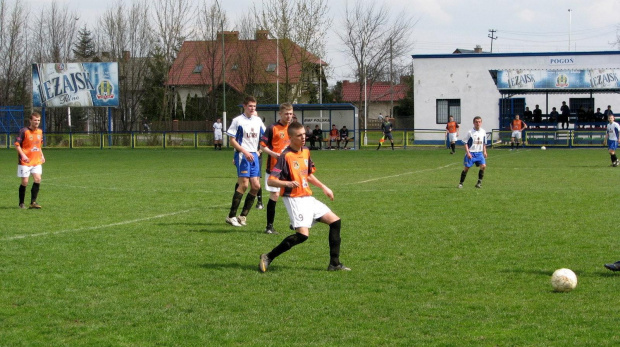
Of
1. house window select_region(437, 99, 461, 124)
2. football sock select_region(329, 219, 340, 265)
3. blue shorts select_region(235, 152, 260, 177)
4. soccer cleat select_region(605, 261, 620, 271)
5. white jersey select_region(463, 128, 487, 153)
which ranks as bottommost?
soccer cleat select_region(605, 261, 620, 271)

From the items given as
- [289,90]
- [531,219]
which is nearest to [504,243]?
[531,219]

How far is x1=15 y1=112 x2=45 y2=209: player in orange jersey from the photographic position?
45.2ft

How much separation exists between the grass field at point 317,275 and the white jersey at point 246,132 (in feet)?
3.98

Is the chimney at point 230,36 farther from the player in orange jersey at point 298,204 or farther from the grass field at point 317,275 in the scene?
the player in orange jersey at point 298,204

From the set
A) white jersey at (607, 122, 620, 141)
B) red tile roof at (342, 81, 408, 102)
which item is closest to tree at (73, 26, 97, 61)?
red tile roof at (342, 81, 408, 102)

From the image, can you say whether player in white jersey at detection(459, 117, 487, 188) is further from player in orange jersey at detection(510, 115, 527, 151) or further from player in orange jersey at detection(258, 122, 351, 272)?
player in orange jersey at detection(510, 115, 527, 151)

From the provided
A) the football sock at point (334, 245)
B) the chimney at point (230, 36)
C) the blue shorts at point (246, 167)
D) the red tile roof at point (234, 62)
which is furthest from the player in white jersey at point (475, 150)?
the chimney at point (230, 36)

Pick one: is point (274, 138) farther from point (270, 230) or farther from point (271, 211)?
point (270, 230)

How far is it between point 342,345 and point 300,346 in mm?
290

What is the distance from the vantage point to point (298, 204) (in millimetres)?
7844

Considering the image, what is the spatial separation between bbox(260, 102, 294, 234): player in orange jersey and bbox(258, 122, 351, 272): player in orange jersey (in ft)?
7.99

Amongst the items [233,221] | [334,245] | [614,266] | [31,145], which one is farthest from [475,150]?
[334,245]

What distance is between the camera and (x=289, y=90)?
5647cm

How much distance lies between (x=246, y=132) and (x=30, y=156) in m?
4.81
